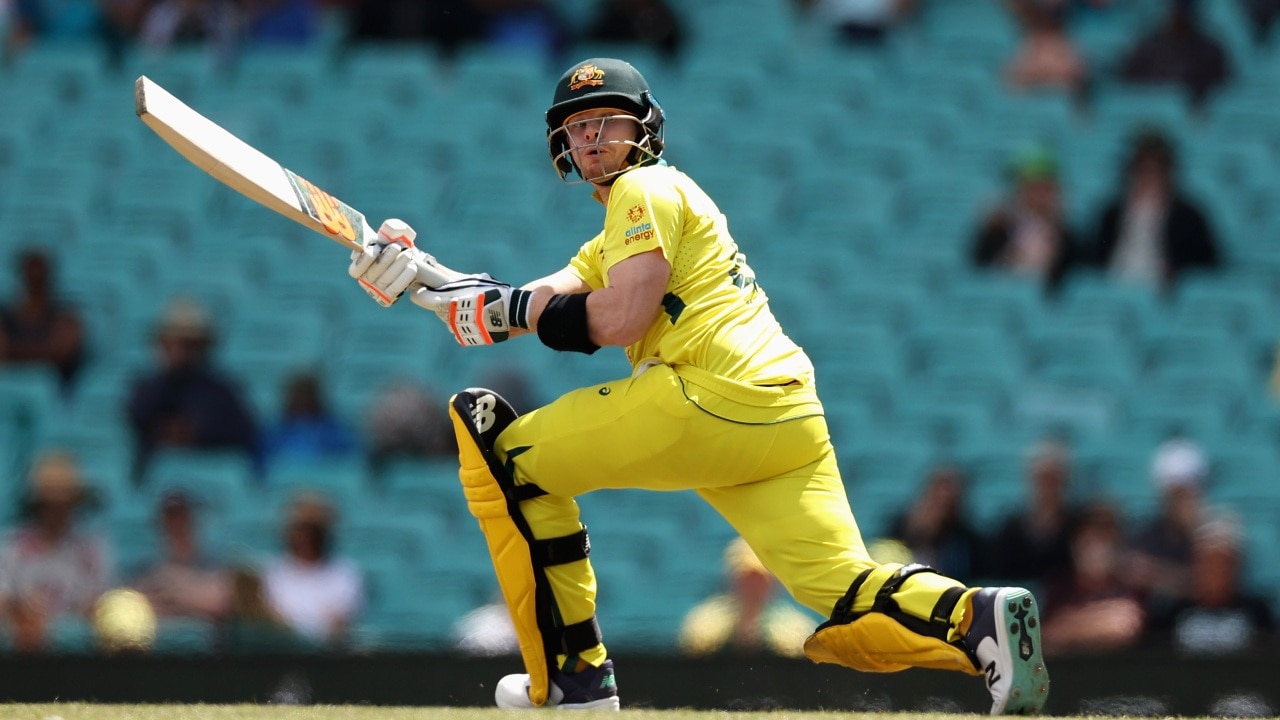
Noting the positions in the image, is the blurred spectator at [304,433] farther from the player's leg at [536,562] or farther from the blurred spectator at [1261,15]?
the blurred spectator at [1261,15]

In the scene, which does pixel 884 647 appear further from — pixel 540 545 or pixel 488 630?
pixel 488 630

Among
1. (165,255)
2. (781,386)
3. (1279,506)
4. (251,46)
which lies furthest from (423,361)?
(781,386)

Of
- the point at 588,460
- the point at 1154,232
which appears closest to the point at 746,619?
the point at 588,460

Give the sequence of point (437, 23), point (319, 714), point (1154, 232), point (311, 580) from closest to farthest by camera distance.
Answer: point (319, 714)
point (311, 580)
point (1154, 232)
point (437, 23)

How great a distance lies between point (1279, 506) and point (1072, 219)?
2089 mm

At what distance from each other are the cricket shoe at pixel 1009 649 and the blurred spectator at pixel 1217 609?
Answer: 2.34 m

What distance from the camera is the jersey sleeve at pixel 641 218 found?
13.5 feet

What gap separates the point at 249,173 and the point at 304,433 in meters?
3.68

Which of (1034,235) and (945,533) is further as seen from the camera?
(1034,235)

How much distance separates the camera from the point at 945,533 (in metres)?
7.03

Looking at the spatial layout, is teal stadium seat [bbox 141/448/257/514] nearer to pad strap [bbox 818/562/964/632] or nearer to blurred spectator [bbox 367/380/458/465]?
blurred spectator [bbox 367/380/458/465]

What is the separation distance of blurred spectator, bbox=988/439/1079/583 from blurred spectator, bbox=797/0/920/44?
11.9 ft

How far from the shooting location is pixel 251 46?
1049cm

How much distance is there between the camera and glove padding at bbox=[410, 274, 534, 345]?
4.41 metres
